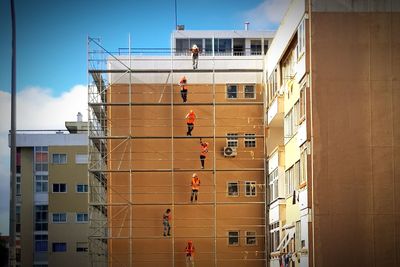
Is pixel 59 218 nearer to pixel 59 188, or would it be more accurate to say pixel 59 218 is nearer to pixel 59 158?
pixel 59 188

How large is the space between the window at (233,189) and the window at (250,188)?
444mm

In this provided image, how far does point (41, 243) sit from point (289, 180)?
3981cm

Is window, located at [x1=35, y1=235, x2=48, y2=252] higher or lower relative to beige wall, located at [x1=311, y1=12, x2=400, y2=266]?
lower

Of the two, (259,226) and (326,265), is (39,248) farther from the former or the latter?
(326,265)

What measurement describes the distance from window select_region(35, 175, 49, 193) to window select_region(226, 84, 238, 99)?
32449mm

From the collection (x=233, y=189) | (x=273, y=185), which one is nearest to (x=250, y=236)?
(x=233, y=189)

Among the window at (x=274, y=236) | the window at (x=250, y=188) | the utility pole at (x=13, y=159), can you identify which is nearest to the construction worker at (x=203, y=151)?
the window at (x=250, y=188)

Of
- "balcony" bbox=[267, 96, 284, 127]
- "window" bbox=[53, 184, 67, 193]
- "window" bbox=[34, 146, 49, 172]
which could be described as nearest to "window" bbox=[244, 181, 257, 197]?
"balcony" bbox=[267, 96, 284, 127]

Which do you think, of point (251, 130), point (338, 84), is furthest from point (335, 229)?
point (251, 130)

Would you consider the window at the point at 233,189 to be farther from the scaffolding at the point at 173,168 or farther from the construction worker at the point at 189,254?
the construction worker at the point at 189,254

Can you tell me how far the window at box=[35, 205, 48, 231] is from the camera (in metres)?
75.0

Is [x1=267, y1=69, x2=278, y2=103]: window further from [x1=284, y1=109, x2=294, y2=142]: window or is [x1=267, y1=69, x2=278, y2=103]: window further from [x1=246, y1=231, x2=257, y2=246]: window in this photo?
[x1=246, y1=231, x2=257, y2=246]: window

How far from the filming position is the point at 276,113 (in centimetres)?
4103

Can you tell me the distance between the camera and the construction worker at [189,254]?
44188mm
